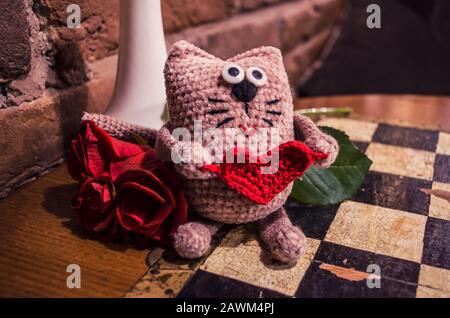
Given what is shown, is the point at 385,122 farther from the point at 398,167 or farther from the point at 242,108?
the point at 242,108

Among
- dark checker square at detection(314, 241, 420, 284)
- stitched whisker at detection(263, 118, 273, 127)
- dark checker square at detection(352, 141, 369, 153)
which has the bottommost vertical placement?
dark checker square at detection(352, 141, 369, 153)

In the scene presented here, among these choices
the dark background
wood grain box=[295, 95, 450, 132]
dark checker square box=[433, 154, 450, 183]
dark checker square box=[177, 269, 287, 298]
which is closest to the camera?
dark checker square box=[177, 269, 287, 298]

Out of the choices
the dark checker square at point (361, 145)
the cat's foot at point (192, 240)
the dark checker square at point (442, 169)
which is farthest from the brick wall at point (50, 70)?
the dark checker square at point (442, 169)

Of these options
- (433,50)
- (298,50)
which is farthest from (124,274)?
(433,50)

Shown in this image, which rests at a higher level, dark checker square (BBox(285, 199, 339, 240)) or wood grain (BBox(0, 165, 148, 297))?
wood grain (BBox(0, 165, 148, 297))

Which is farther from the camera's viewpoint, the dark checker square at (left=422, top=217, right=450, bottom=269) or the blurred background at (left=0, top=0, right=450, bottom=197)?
the blurred background at (left=0, top=0, right=450, bottom=197)

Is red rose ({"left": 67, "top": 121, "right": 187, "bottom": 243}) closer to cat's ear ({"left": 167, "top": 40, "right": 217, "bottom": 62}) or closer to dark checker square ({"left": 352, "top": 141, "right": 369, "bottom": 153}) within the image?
cat's ear ({"left": 167, "top": 40, "right": 217, "bottom": 62})

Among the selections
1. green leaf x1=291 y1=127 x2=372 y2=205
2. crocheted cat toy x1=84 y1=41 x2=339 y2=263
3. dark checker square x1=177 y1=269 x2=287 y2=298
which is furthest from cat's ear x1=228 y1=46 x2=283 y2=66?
dark checker square x1=177 y1=269 x2=287 y2=298
